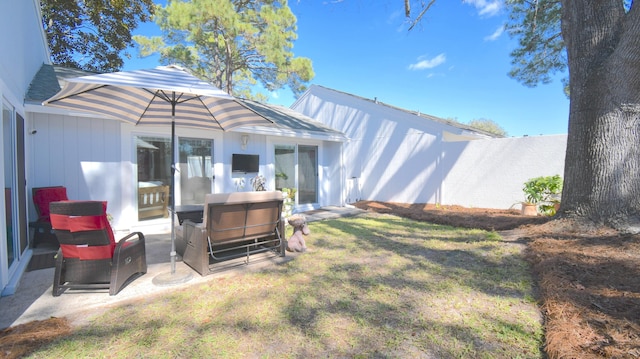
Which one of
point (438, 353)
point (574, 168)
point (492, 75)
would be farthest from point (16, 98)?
point (492, 75)

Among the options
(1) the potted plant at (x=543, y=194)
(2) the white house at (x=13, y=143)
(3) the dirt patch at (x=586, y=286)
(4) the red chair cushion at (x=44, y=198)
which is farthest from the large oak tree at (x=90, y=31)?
(3) the dirt patch at (x=586, y=286)

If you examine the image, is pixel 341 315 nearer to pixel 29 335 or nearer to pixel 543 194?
pixel 29 335

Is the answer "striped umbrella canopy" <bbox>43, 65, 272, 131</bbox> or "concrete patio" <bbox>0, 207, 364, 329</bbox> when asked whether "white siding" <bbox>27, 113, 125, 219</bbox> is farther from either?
"concrete patio" <bbox>0, 207, 364, 329</bbox>

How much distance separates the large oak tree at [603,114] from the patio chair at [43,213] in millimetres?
9110

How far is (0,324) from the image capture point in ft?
8.71

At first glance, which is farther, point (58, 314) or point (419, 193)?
point (419, 193)

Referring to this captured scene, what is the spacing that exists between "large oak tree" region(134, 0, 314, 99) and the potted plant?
37.3 ft

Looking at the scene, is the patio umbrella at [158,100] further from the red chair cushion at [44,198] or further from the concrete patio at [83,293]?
the red chair cushion at [44,198]

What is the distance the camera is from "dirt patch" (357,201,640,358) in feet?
7.18

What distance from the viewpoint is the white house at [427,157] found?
8750 mm


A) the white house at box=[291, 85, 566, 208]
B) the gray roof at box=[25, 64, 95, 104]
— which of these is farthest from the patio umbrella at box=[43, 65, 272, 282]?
the white house at box=[291, 85, 566, 208]

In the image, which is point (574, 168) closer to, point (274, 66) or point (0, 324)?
point (0, 324)

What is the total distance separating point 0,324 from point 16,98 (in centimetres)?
338

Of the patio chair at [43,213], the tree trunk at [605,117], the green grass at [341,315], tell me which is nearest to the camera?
the green grass at [341,315]
